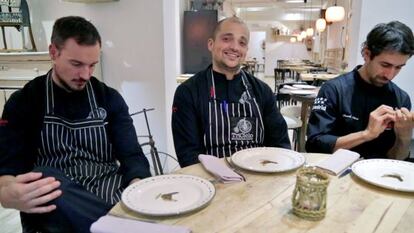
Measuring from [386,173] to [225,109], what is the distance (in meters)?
0.84

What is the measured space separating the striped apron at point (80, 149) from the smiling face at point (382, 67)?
1377mm

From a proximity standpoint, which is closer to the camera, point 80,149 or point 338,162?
point 338,162

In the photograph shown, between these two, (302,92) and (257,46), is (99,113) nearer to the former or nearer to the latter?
(302,92)

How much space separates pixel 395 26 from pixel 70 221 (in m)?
1.69

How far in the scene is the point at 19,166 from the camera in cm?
130

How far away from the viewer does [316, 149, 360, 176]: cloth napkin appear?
45.0 inches

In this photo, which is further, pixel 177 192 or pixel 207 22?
pixel 207 22

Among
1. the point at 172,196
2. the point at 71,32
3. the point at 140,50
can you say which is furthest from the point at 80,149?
the point at 140,50

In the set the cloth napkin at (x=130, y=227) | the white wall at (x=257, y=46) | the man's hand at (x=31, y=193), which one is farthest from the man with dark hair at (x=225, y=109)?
the white wall at (x=257, y=46)

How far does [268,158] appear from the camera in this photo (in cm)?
→ 127

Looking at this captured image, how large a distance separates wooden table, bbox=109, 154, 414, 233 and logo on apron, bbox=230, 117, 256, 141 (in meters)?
0.64

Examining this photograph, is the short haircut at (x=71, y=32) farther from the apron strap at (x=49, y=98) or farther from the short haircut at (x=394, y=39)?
the short haircut at (x=394, y=39)

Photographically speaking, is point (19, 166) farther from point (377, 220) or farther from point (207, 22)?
point (207, 22)

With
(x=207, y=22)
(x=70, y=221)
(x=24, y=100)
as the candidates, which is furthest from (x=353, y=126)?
(x=207, y=22)
